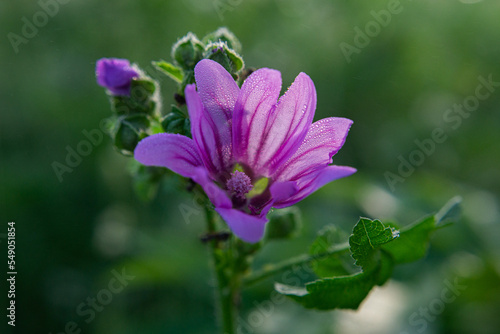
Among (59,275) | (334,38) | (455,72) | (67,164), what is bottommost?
(59,275)

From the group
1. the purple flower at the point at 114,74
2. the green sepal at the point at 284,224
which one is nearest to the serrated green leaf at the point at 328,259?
the green sepal at the point at 284,224

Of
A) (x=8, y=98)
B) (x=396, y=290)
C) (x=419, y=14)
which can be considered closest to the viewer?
(x=396, y=290)

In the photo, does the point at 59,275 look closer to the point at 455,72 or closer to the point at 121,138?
the point at 121,138

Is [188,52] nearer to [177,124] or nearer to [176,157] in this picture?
[177,124]

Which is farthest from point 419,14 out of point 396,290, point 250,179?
point 250,179

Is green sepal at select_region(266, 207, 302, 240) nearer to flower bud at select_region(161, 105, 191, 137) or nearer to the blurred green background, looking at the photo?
the blurred green background
